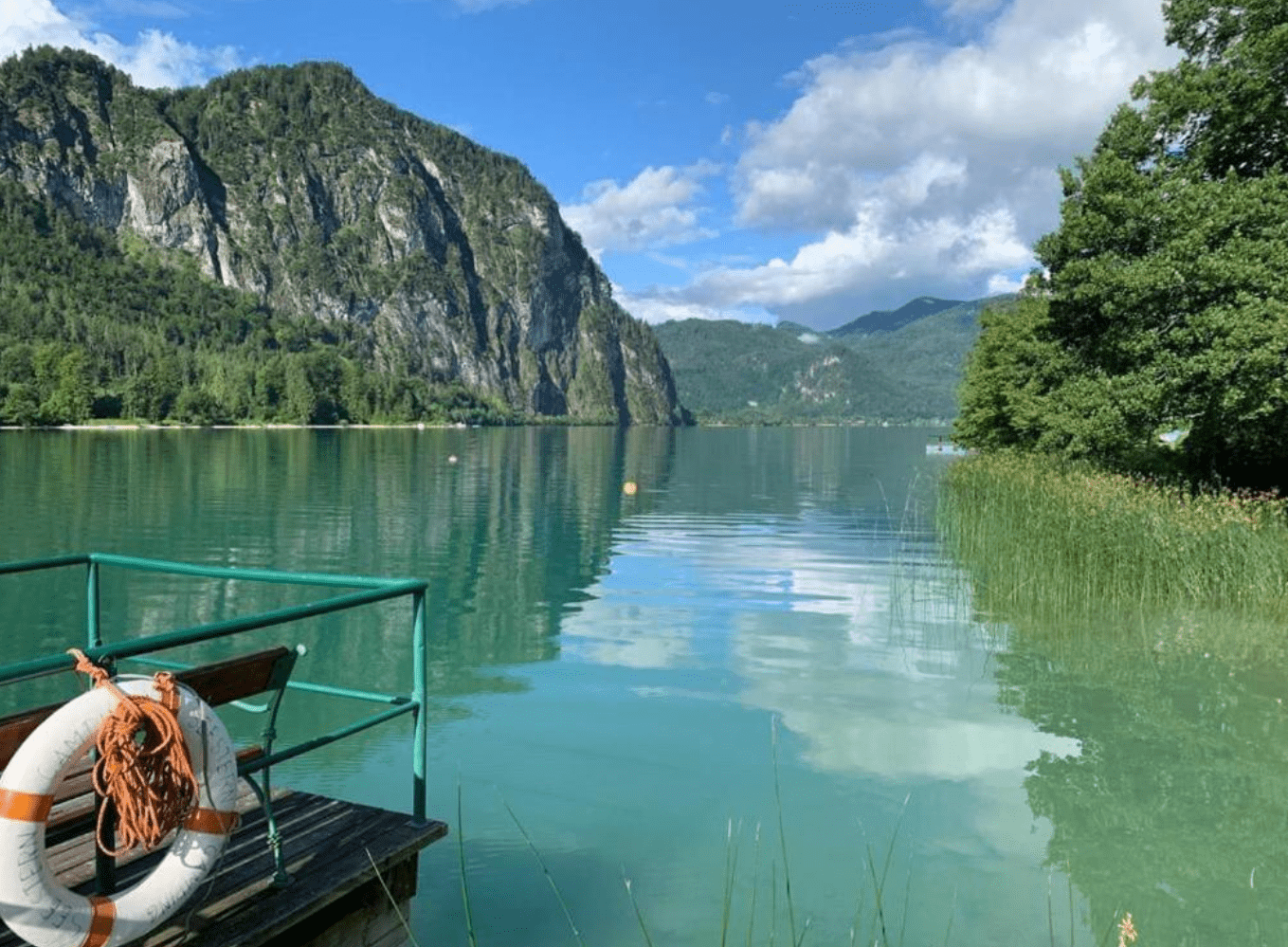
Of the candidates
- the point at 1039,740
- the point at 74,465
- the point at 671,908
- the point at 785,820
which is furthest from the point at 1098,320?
the point at 74,465

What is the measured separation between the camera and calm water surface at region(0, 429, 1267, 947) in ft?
22.2

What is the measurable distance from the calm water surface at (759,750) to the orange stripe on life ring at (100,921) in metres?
2.83

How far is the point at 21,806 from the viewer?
3354mm

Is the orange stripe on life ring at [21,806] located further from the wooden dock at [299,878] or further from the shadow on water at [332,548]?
the shadow on water at [332,548]

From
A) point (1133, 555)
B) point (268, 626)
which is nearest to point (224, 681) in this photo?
point (268, 626)

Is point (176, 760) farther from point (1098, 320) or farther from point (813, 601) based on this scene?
point (1098, 320)

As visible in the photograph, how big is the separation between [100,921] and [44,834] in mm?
424

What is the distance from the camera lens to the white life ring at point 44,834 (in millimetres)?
3350

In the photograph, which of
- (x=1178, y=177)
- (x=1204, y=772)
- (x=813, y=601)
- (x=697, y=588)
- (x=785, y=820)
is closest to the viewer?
(x=785, y=820)

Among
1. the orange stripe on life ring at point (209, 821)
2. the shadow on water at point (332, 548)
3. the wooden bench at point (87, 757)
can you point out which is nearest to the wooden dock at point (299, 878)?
the wooden bench at point (87, 757)

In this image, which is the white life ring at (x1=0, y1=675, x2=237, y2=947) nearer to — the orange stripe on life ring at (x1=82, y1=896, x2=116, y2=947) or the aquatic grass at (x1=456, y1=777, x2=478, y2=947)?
the orange stripe on life ring at (x1=82, y1=896, x2=116, y2=947)

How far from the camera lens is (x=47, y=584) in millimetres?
18406

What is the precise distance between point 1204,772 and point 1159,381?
14211 millimetres

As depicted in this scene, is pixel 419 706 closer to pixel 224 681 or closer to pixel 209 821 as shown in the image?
pixel 224 681
